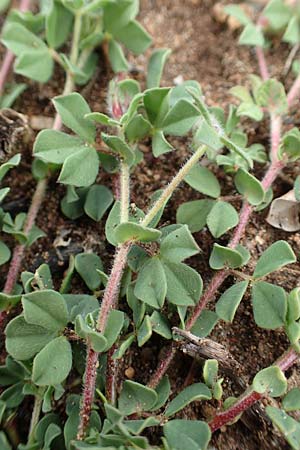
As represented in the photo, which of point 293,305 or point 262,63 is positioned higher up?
point 262,63

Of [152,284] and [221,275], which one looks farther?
[221,275]

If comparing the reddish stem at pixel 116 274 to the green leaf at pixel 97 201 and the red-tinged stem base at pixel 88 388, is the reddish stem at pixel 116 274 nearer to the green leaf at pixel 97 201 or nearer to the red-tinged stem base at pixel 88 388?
the red-tinged stem base at pixel 88 388

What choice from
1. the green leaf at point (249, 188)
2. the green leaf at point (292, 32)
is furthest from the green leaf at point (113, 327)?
the green leaf at point (292, 32)

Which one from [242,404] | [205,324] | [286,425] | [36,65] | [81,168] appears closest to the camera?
[286,425]

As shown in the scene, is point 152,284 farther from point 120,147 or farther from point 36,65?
point 36,65

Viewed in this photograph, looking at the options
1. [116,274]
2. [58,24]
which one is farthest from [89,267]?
[58,24]

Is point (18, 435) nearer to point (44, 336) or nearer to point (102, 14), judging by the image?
point (44, 336)

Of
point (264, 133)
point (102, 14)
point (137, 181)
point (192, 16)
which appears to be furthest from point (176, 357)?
point (192, 16)

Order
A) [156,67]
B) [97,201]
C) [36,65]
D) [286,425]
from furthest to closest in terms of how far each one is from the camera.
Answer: [36,65], [156,67], [97,201], [286,425]
